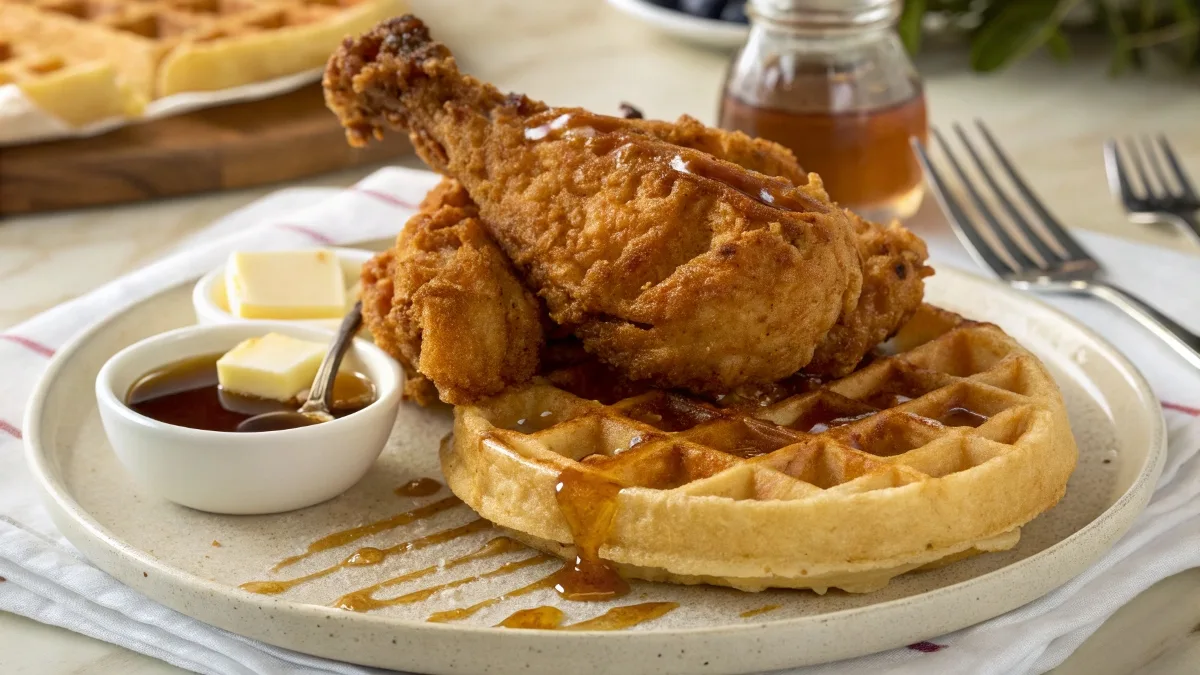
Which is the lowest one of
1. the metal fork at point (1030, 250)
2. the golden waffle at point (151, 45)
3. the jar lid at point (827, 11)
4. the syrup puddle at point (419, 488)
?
the metal fork at point (1030, 250)

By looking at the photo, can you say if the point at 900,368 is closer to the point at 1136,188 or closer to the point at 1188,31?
the point at 1136,188

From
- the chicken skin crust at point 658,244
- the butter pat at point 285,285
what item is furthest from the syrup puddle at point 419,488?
the butter pat at point 285,285

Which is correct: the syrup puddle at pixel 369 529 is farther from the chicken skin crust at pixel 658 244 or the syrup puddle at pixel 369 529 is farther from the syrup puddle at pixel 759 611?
the syrup puddle at pixel 759 611

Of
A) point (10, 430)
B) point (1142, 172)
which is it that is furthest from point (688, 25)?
point (10, 430)

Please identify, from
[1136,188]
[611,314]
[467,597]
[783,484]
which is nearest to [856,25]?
[1136,188]

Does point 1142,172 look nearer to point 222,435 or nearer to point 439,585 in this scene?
point 439,585

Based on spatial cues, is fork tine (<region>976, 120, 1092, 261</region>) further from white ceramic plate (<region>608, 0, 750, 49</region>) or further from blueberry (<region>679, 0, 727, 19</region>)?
blueberry (<region>679, 0, 727, 19</region>)

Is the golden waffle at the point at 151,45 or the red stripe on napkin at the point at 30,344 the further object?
the golden waffle at the point at 151,45
